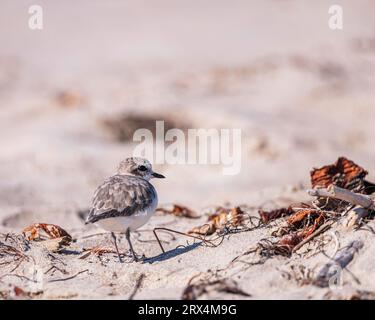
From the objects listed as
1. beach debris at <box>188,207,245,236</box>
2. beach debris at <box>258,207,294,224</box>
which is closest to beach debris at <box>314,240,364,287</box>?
beach debris at <box>258,207,294,224</box>

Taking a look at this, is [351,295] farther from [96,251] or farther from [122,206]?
[96,251]

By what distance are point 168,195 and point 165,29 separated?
6226 millimetres

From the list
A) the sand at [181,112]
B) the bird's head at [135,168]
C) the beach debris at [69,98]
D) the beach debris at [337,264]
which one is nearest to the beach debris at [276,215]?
the sand at [181,112]

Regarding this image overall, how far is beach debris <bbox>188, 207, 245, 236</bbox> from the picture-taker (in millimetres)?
6052

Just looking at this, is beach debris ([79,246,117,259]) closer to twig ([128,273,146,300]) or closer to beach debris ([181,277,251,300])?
twig ([128,273,146,300])

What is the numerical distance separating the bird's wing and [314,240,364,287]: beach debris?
157cm

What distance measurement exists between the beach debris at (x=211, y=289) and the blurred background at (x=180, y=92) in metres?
3.36

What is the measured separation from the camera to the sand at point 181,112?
16.6 feet

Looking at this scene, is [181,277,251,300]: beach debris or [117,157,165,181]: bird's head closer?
[181,277,251,300]: beach debris

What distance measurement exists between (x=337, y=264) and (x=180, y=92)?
775cm

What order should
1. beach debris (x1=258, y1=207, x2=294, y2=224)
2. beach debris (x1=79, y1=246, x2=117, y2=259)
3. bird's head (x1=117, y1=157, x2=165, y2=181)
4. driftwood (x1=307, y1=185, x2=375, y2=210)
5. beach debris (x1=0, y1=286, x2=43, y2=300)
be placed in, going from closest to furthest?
driftwood (x1=307, y1=185, x2=375, y2=210) → beach debris (x1=0, y1=286, x2=43, y2=300) → beach debris (x1=79, y1=246, x2=117, y2=259) → beach debris (x1=258, y1=207, x2=294, y2=224) → bird's head (x1=117, y1=157, x2=165, y2=181)

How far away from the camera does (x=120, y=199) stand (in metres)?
5.49

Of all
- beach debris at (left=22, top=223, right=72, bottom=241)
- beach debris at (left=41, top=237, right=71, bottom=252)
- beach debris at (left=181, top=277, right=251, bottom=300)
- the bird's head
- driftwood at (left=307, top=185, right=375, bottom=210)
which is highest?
the bird's head

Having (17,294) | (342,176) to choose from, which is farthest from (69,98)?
(17,294)
